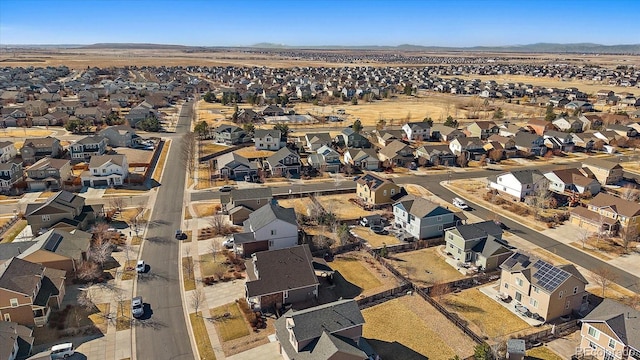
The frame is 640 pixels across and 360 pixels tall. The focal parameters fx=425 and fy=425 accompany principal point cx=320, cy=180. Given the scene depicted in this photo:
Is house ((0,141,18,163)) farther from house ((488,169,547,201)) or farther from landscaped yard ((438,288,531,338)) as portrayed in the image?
house ((488,169,547,201))

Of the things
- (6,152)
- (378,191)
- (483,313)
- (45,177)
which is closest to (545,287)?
(483,313)

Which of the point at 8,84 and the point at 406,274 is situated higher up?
the point at 8,84

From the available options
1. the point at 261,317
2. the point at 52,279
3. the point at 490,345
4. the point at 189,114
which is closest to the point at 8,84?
the point at 189,114

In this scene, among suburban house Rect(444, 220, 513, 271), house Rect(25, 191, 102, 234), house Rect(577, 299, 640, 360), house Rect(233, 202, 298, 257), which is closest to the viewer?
house Rect(577, 299, 640, 360)

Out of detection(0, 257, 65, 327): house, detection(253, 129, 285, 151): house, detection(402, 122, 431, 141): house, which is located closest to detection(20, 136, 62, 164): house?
detection(253, 129, 285, 151): house

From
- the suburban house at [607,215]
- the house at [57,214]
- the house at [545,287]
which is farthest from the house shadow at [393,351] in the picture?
the house at [57,214]

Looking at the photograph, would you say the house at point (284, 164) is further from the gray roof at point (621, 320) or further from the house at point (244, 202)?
the gray roof at point (621, 320)

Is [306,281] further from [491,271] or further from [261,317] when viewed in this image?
[491,271]
